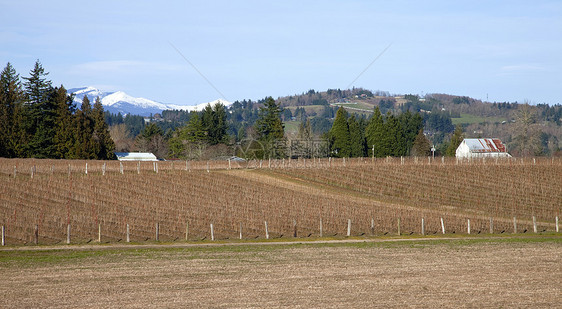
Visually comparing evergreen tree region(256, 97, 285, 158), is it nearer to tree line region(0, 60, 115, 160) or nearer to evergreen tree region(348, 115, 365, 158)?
evergreen tree region(348, 115, 365, 158)

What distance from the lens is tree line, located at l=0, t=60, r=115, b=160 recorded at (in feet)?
281

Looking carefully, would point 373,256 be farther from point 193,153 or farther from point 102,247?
point 193,153

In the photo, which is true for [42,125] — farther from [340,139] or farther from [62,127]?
[340,139]

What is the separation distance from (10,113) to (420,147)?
74598 millimetres

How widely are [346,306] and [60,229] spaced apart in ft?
86.1

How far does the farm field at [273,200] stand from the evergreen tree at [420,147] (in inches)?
1671

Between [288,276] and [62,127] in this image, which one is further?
[62,127]

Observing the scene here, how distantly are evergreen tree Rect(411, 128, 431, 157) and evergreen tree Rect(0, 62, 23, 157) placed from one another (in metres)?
72.1

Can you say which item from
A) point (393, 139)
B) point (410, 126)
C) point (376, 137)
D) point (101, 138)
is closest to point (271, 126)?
point (376, 137)

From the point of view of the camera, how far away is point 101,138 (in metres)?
99.7

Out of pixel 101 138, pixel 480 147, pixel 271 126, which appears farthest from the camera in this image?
pixel 480 147

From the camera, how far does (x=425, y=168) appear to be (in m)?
79.8

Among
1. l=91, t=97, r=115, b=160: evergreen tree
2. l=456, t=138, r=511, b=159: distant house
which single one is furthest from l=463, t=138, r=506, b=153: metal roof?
l=91, t=97, r=115, b=160: evergreen tree

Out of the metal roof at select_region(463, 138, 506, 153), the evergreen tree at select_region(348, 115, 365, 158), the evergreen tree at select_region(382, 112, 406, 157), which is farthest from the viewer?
the metal roof at select_region(463, 138, 506, 153)
